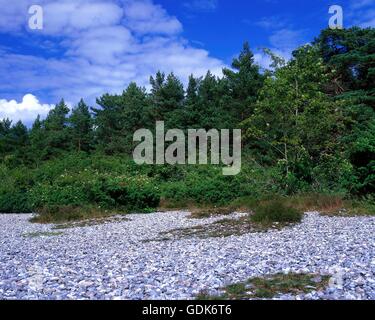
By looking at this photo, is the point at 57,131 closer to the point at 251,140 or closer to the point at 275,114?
the point at 251,140

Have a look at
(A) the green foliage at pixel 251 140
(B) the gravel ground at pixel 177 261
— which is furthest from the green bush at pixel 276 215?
(A) the green foliage at pixel 251 140

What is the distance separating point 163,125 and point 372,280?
103 feet

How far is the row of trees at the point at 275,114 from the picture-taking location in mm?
17172

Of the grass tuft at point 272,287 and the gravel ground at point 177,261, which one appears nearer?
the grass tuft at point 272,287

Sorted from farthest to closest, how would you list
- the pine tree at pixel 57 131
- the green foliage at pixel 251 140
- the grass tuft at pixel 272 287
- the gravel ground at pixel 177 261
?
the pine tree at pixel 57 131 < the green foliage at pixel 251 140 < the gravel ground at pixel 177 261 < the grass tuft at pixel 272 287

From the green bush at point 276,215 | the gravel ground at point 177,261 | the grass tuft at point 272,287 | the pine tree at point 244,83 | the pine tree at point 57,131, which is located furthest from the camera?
the pine tree at point 57,131

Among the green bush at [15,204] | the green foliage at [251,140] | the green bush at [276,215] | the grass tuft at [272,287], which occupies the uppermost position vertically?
the green foliage at [251,140]

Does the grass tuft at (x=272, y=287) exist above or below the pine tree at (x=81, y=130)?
below

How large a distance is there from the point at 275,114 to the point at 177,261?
1235cm

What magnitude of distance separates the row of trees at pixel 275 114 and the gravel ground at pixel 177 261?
6148 mm

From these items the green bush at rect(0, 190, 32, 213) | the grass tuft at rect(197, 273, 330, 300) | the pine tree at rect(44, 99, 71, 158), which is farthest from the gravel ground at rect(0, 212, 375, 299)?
the pine tree at rect(44, 99, 71, 158)

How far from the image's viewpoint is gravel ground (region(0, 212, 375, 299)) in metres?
5.01

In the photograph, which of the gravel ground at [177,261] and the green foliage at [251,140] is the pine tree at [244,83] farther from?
the gravel ground at [177,261]
